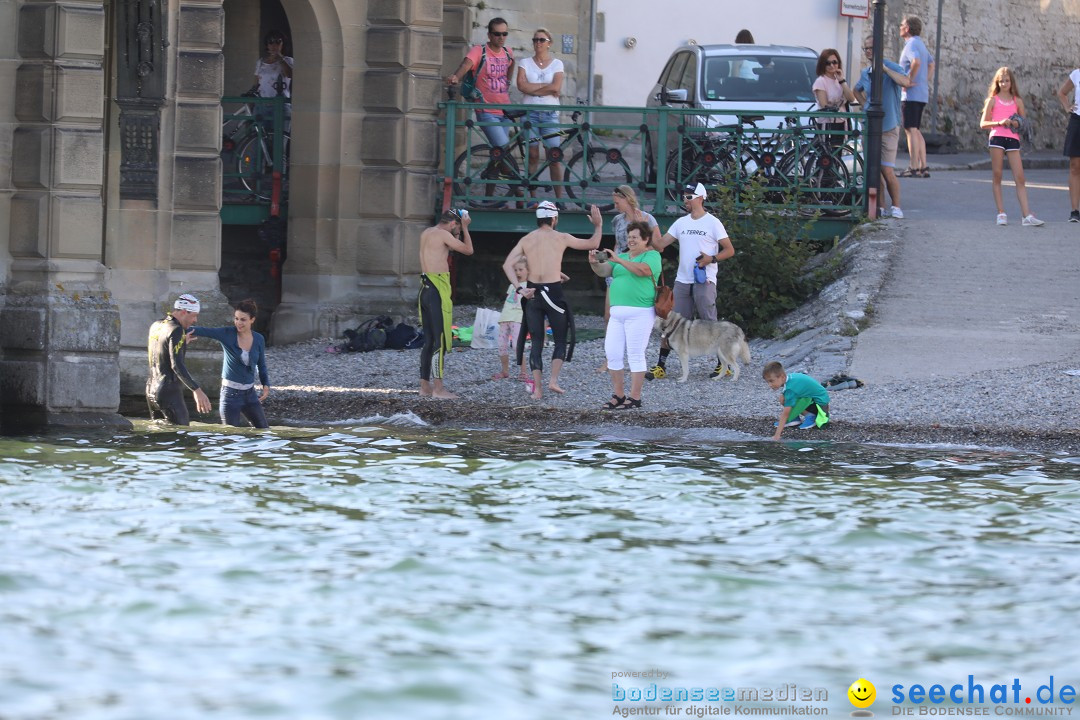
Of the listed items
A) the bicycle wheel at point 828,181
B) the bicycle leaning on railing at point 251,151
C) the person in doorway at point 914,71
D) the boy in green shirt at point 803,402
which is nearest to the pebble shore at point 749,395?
the boy in green shirt at point 803,402

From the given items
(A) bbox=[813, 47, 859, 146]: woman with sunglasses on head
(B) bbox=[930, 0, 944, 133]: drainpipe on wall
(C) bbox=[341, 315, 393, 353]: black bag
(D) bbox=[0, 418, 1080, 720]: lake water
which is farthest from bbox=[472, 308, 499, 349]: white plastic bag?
(B) bbox=[930, 0, 944, 133]: drainpipe on wall

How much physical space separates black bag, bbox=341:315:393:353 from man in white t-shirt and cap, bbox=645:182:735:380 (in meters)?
3.12

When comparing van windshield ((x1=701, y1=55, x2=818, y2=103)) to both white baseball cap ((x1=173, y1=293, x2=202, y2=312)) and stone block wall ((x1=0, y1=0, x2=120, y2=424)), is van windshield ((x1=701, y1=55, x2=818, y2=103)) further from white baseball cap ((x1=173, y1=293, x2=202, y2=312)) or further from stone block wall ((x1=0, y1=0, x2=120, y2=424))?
white baseball cap ((x1=173, y1=293, x2=202, y2=312))

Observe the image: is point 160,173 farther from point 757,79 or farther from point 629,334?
point 757,79

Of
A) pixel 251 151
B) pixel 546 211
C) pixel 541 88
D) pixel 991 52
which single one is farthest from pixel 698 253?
pixel 991 52

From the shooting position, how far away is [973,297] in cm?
1664

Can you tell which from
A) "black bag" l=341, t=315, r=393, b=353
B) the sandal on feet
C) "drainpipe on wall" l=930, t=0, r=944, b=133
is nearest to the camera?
the sandal on feet

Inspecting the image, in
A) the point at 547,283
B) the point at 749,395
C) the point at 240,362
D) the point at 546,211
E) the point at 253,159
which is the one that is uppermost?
the point at 253,159

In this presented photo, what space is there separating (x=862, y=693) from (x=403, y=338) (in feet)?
35.2

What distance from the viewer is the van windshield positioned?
19891 millimetres

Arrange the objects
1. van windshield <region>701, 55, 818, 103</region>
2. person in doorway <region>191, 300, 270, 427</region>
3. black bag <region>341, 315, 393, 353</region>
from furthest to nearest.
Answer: van windshield <region>701, 55, 818, 103</region> < black bag <region>341, 315, 393, 353</region> < person in doorway <region>191, 300, 270, 427</region>

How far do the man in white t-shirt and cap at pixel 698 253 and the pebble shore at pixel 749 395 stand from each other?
1.70 ft

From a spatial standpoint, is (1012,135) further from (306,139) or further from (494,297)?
(306,139)

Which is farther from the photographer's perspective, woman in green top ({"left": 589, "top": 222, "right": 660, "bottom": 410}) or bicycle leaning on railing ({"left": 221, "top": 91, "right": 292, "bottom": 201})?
bicycle leaning on railing ({"left": 221, "top": 91, "right": 292, "bottom": 201})
